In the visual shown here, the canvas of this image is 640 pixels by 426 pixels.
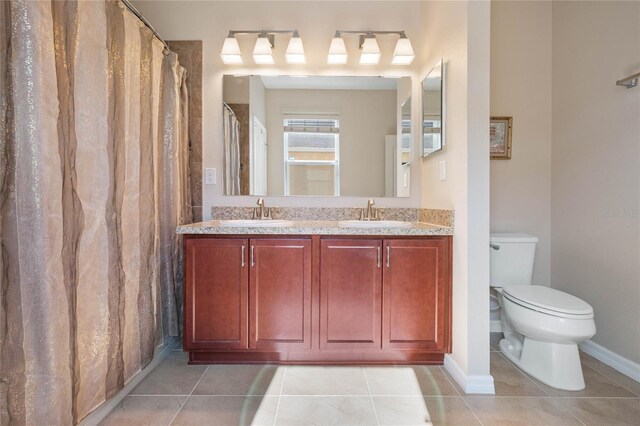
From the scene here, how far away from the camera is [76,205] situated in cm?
115

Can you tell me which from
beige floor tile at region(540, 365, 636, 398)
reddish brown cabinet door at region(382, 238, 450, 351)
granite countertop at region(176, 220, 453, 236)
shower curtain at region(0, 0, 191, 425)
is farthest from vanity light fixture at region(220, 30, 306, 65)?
beige floor tile at region(540, 365, 636, 398)

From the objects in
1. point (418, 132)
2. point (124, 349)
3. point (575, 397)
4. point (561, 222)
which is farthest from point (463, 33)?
point (124, 349)

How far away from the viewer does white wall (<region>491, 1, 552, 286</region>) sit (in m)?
2.19

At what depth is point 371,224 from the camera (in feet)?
6.20

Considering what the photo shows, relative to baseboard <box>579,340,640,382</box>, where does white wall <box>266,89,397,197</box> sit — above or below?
above

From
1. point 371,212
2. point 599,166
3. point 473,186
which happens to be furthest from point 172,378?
point 599,166

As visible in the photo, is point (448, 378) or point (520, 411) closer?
point (520, 411)

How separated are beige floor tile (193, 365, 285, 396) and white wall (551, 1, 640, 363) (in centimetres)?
200

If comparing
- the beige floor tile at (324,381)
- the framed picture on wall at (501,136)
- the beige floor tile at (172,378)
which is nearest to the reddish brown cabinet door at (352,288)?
the beige floor tile at (324,381)

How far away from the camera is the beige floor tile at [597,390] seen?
60.3 inches

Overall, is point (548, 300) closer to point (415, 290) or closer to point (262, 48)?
point (415, 290)

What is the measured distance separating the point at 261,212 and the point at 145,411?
1270mm

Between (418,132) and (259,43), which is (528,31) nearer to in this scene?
(418,132)

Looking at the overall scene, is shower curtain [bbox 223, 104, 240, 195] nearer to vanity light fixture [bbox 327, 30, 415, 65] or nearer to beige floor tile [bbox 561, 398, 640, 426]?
vanity light fixture [bbox 327, 30, 415, 65]
